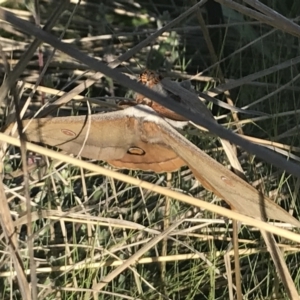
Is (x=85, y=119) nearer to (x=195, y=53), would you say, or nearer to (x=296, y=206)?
(x=296, y=206)

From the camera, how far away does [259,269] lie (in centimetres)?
144

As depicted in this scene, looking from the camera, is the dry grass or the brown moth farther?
the dry grass

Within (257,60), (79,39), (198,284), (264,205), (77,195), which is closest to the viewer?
(264,205)

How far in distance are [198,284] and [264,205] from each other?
0.51 metres

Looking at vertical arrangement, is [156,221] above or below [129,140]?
below

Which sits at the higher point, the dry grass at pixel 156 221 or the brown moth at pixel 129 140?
the brown moth at pixel 129 140

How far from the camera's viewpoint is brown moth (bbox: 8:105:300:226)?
1.02m

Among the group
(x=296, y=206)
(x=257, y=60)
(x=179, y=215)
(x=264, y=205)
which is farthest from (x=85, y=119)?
(x=257, y=60)

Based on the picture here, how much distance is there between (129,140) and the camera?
117 cm

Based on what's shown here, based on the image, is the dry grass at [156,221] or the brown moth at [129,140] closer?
the brown moth at [129,140]

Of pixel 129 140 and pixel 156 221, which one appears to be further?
pixel 156 221

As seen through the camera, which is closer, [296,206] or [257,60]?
[296,206]

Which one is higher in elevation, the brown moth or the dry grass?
the brown moth

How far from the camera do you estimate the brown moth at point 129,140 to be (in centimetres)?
102
